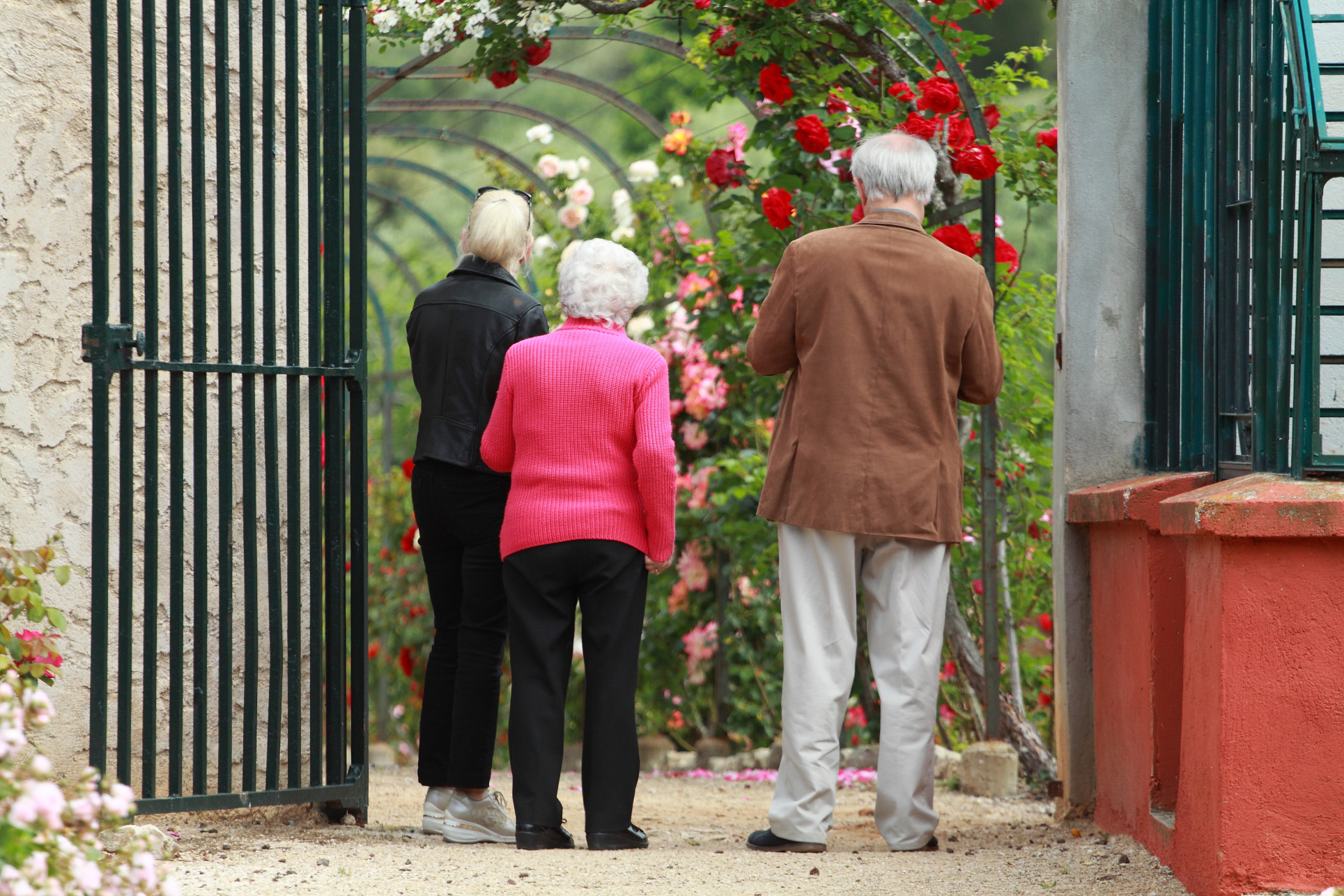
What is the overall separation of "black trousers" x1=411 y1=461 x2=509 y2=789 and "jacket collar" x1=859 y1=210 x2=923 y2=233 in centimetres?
112

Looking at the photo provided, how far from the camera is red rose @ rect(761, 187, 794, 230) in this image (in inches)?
166

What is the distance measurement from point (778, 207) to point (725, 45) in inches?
21.1

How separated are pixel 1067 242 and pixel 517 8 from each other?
1.92 metres

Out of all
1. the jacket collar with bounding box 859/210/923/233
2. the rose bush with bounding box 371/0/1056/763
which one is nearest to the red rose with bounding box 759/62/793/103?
the rose bush with bounding box 371/0/1056/763

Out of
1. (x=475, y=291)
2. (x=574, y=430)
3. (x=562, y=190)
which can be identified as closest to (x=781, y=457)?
(x=574, y=430)

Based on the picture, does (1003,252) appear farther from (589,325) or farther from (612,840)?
(612,840)

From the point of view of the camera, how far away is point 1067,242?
11.2ft

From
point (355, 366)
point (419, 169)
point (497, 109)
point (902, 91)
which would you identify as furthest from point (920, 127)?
point (419, 169)

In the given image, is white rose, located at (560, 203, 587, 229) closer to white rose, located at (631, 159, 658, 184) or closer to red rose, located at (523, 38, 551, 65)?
white rose, located at (631, 159, 658, 184)

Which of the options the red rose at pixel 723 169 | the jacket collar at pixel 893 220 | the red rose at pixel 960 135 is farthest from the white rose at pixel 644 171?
the jacket collar at pixel 893 220

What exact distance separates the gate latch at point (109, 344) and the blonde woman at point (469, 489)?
700 mm

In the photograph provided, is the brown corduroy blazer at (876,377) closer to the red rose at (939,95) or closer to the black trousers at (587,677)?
the black trousers at (587,677)

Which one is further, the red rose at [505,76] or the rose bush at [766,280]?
the red rose at [505,76]

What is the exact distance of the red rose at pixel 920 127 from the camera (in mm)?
3900
